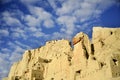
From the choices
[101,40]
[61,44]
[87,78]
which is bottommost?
[87,78]

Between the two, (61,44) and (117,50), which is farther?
(61,44)

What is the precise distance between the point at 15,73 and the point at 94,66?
35.1 m

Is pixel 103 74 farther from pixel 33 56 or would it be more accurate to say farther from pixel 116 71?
pixel 33 56

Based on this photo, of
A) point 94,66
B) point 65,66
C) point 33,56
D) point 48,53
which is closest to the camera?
point 94,66

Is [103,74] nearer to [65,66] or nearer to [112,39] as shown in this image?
[112,39]

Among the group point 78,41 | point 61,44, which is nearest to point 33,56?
point 61,44

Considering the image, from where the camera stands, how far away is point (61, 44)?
53.4m

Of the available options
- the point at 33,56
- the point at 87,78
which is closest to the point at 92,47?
the point at 87,78

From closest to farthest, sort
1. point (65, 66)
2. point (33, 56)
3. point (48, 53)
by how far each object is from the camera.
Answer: point (65, 66)
point (48, 53)
point (33, 56)

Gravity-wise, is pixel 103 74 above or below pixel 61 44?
below

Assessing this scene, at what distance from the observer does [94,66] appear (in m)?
32.9

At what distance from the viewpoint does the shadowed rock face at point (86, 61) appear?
30.8 meters

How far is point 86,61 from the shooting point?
36938mm

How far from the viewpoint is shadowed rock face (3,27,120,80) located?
30812 mm
